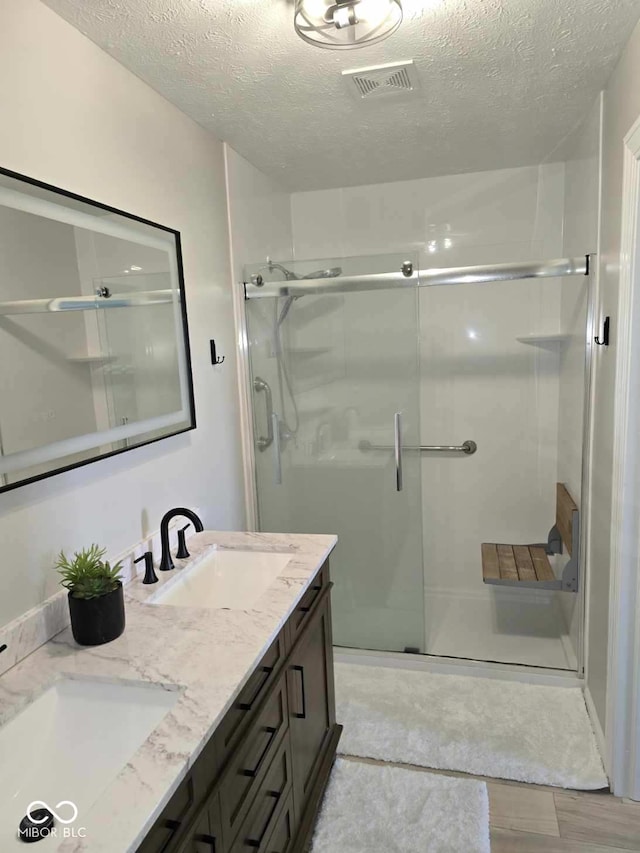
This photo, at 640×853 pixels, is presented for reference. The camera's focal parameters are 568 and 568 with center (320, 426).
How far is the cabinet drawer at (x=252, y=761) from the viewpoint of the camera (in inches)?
46.9

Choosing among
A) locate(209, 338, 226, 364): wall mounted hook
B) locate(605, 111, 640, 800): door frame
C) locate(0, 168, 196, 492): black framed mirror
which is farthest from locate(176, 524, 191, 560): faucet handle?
locate(605, 111, 640, 800): door frame

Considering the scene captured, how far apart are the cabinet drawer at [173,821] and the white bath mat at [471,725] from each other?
134 centimetres

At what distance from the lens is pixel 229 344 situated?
2.57 meters

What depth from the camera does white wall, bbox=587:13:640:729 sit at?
1.83 m

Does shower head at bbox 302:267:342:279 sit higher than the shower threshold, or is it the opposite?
shower head at bbox 302:267:342:279

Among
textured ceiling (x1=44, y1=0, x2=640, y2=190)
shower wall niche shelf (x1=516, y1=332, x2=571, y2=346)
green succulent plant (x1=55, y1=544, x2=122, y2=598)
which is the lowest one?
green succulent plant (x1=55, y1=544, x2=122, y2=598)

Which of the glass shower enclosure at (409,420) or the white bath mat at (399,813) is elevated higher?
the glass shower enclosure at (409,420)

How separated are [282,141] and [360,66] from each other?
72cm

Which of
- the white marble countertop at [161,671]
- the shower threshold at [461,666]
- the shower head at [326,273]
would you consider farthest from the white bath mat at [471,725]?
the shower head at [326,273]

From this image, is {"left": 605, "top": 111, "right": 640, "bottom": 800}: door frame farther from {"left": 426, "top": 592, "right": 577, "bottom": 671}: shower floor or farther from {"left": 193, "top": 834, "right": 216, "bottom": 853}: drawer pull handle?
{"left": 193, "top": 834, "right": 216, "bottom": 853}: drawer pull handle

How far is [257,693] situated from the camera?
1.37 meters

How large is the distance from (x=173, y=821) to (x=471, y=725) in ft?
5.54

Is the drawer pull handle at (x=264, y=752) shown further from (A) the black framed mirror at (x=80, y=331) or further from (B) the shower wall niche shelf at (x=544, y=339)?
(B) the shower wall niche shelf at (x=544, y=339)

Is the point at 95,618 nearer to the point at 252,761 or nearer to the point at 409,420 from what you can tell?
the point at 252,761
